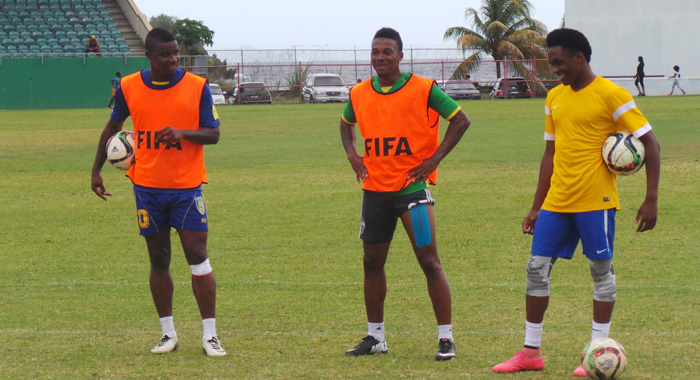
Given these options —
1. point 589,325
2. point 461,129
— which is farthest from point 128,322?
point 589,325

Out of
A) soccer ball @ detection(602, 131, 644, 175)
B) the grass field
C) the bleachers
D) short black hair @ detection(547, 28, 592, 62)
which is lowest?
the grass field

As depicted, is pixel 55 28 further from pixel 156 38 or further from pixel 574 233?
pixel 574 233

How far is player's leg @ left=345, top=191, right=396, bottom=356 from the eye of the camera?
5.74 metres

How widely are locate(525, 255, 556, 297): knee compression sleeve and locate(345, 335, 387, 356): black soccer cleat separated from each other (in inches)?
42.4

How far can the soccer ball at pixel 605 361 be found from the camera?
4.88 m

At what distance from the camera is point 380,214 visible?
18.9 ft

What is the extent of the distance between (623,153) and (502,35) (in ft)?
176

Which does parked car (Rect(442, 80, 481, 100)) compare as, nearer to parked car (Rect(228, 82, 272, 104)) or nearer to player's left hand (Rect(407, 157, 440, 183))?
parked car (Rect(228, 82, 272, 104))

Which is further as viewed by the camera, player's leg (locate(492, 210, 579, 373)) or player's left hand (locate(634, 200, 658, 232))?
player's leg (locate(492, 210, 579, 373))

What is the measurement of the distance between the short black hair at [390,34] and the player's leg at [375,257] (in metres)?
1.02

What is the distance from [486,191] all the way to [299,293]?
6654 millimetres

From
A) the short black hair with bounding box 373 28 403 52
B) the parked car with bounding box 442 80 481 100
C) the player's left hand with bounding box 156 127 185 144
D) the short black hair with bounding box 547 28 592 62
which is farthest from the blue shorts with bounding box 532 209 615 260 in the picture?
the parked car with bounding box 442 80 481 100

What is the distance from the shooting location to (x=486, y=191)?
44.7 ft

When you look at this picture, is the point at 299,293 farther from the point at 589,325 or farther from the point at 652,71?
the point at 652,71
